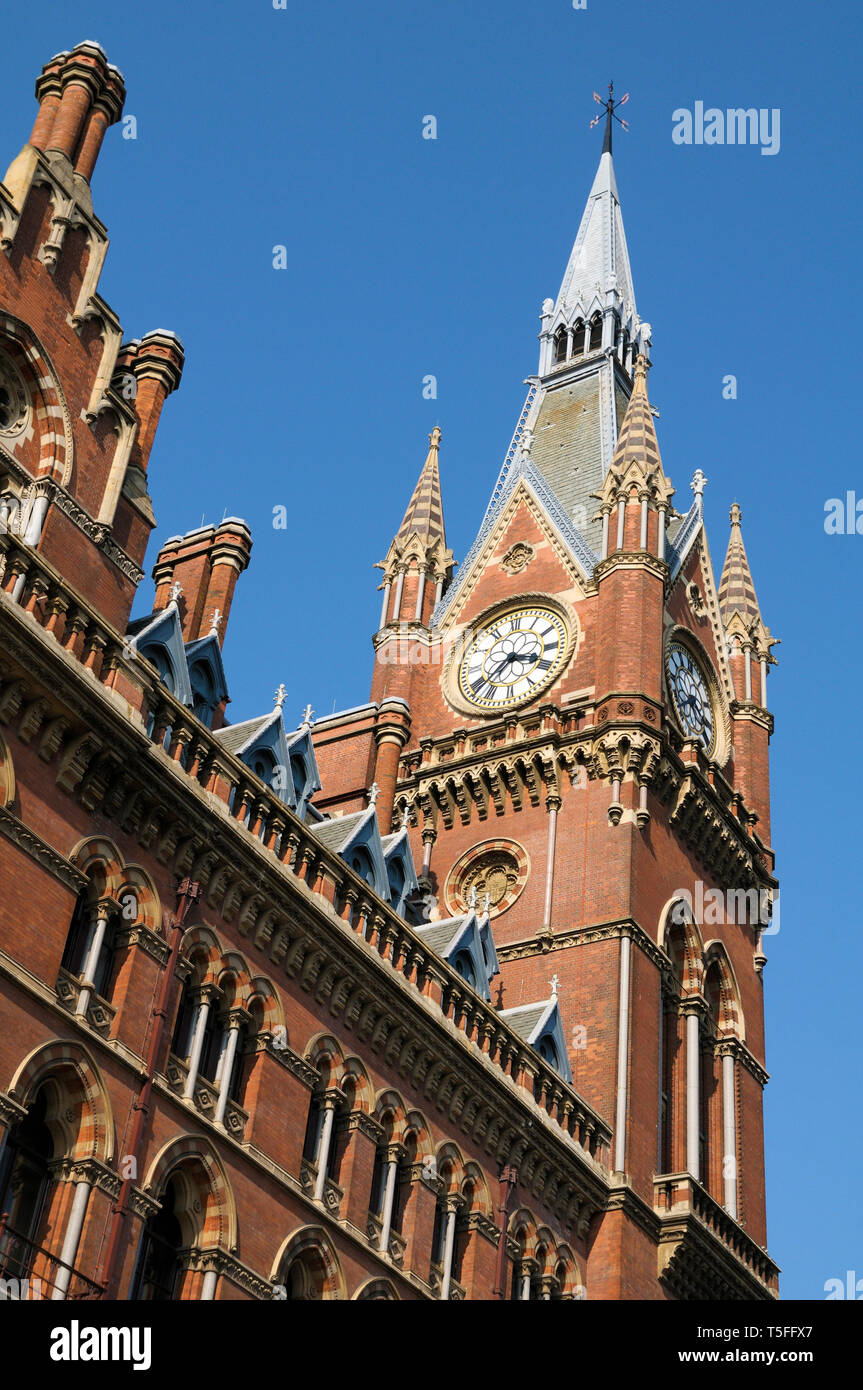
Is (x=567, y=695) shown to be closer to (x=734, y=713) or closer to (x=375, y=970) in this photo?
(x=734, y=713)

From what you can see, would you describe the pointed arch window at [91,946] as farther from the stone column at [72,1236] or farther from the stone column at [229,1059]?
the stone column at [229,1059]

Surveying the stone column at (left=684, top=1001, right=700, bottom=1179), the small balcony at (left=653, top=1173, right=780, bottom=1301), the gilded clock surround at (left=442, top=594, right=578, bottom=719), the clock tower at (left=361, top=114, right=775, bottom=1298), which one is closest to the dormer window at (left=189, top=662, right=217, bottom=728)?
the clock tower at (left=361, top=114, right=775, bottom=1298)

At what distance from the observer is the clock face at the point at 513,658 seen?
50750mm

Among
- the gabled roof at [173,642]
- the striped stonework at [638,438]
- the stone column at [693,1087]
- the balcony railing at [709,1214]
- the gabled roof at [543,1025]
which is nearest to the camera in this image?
the gabled roof at [173,642]

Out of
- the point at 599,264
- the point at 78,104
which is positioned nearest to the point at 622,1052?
the point at 78,104

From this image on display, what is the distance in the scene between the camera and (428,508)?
58.0 m

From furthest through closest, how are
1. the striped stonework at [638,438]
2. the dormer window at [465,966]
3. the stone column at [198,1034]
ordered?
the striped stonework at [638,438] → the dormer window at [465,966] → the stone column at [198,1034]

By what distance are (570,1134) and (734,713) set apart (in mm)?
19498

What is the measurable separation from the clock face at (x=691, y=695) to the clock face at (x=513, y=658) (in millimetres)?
3338

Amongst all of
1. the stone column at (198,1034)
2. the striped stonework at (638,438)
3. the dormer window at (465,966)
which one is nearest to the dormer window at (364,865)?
the dormer window at (465,966)

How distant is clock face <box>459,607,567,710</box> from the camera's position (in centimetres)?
5075

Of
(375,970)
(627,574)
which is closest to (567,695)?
(627,574)

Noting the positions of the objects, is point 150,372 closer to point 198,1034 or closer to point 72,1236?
point 198,1034

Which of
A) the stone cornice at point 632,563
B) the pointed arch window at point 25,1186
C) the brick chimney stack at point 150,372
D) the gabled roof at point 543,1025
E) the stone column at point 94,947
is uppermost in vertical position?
the stone cornice at point 632,563
